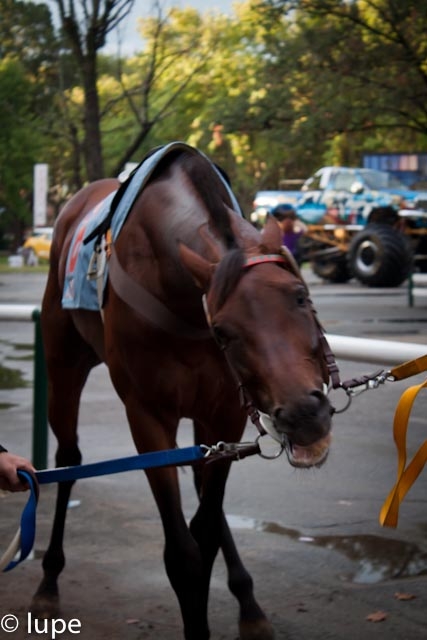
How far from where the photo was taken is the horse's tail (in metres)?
4.16

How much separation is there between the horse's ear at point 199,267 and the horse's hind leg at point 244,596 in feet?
4.56

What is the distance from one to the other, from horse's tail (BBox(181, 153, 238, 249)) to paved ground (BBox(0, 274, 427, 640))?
86cm

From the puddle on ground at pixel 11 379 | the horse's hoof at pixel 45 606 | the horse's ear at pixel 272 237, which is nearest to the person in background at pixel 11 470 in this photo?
the horse's ear at pixel 272 237

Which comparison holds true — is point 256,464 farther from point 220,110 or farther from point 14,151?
point 14,151

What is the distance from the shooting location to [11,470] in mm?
3492

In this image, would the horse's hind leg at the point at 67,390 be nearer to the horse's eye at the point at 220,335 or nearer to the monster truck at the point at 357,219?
the horse's eye at the point at 220,335

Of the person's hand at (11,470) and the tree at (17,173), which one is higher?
the person's hand at (11,470)

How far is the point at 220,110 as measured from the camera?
83.1ft

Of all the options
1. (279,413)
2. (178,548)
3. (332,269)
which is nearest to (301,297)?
(279,413)

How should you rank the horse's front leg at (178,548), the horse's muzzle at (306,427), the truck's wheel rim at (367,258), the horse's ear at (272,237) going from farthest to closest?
the truck's wheel rim at (367,258)
the horse's front leg at (178,548)
the horse's ear at (272,237)
the horse's muzzle at (306,427)

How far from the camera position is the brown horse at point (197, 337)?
12.0 ft

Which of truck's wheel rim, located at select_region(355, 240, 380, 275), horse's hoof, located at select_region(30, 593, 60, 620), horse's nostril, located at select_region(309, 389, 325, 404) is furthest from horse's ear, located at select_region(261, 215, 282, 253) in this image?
truck's wheel rim, located at select_region(355, 240, 380, 275)

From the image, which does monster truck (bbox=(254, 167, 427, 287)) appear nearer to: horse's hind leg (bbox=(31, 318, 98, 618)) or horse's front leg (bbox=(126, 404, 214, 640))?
horse's hind leg (bbox=(31, 318, 98, 618))

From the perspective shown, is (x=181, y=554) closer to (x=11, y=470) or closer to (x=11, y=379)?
(x=11, y=470)
